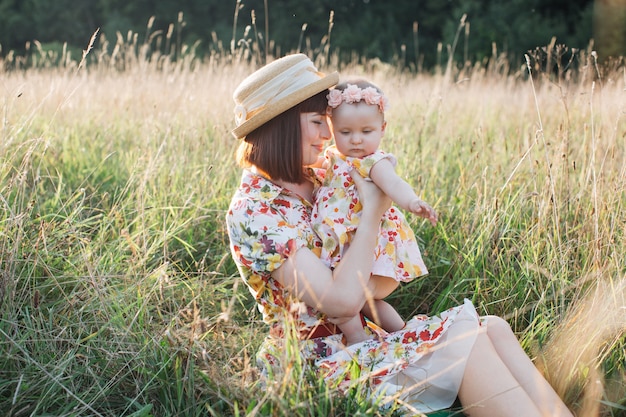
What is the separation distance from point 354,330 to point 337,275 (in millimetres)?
236

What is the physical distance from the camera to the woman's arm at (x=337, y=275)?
6.72 feet

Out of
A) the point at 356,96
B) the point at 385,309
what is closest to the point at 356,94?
the point at 356,96

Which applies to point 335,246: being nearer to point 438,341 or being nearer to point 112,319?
point 438,341

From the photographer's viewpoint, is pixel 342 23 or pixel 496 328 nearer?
pixel 496 328

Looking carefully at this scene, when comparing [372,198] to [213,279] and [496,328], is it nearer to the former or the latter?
[496,328]

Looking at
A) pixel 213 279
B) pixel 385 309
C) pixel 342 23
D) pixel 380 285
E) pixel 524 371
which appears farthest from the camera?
pixel 342 23

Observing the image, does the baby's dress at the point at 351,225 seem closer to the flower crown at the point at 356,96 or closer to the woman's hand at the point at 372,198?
the woman's hand at the point at 372,198

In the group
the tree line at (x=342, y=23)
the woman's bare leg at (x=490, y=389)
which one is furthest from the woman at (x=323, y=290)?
the tree line at (x=342, y=23)

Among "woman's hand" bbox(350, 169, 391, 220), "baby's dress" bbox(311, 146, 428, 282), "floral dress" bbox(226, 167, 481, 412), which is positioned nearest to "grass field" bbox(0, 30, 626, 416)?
"floral dress" bbox(226, 167, 481, 412)

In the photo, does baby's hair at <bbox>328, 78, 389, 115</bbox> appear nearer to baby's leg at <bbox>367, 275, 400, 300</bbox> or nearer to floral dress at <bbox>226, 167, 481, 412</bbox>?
floral dress at <bbox>226, 167, 481, 412</bbox>

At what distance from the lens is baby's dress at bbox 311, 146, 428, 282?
2.21 m

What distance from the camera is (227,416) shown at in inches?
82.4

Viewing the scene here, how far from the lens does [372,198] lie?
2174 millimetres

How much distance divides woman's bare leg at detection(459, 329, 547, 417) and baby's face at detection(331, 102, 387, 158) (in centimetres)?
71
